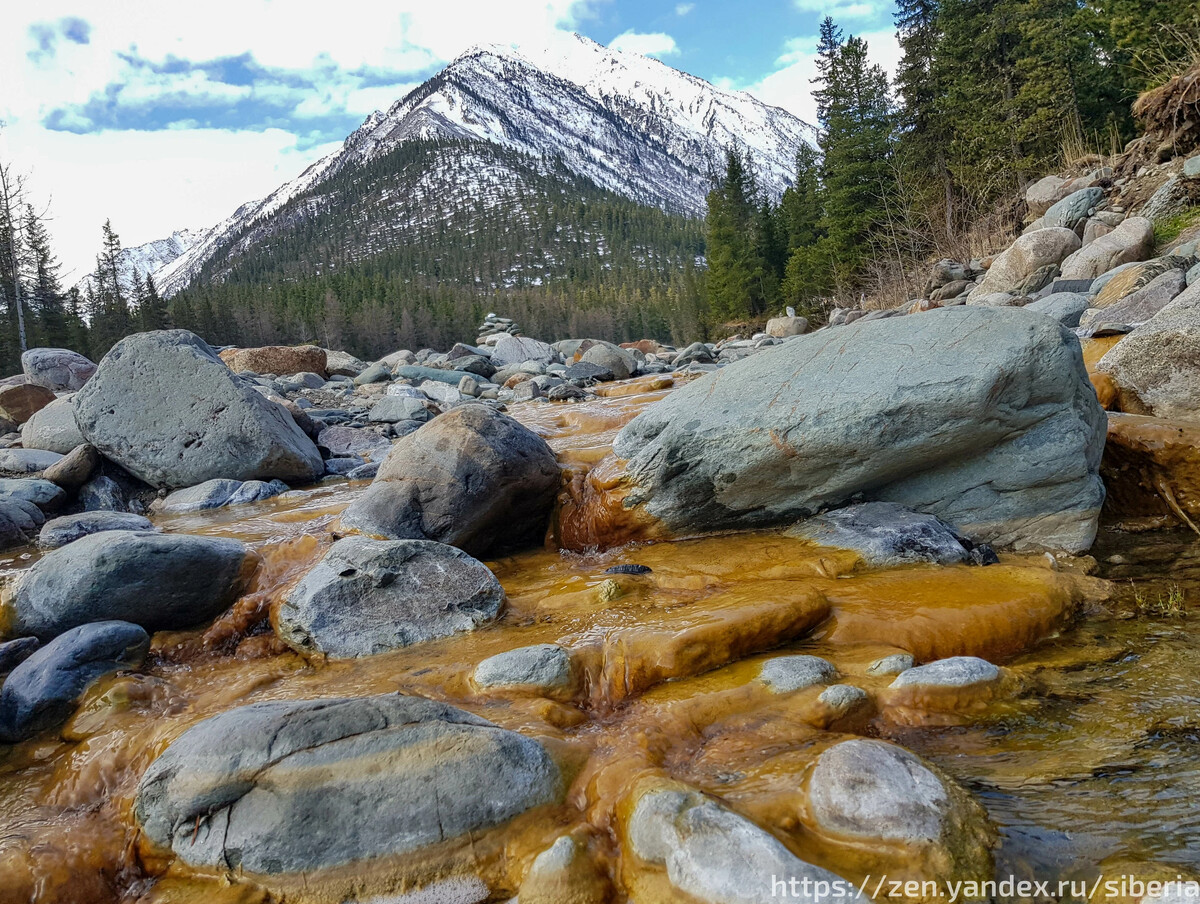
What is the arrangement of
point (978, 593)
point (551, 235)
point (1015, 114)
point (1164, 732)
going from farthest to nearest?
point (551, 235)
point (1015, 114)
point (978, 593)
point (1164, 732)

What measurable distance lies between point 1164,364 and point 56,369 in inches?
840

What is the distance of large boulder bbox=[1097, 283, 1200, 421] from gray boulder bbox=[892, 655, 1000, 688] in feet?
13.2

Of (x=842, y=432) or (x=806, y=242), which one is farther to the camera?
(x=806, y=242)

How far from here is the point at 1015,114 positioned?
21.6m

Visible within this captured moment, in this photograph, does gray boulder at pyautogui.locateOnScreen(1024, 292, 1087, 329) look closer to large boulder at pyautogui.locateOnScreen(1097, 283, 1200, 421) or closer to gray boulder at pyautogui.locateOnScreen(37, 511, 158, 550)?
large boulder at pyautogui.locateOnScreen(1097, 283, 1200, 421)

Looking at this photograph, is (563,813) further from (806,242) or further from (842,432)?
(806,242)

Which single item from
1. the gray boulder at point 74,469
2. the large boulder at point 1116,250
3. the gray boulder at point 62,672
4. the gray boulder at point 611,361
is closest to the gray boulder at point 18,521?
the gray boulder at point 74,469

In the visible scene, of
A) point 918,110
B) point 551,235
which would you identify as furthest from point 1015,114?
point 551,235

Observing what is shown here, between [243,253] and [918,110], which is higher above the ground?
[243,253]

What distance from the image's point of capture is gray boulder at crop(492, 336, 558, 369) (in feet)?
98.3

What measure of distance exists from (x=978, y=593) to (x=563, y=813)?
2795 mm

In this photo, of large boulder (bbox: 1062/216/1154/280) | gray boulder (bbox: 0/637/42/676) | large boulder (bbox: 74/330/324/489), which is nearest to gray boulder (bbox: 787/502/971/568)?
gray boulder (bbox: 0/637/42/676)

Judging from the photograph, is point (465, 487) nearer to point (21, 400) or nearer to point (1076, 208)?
point (21, 400)

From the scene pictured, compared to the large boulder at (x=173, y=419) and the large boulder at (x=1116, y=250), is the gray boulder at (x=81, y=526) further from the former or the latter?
the large boulder at (x=1116, y=250)
